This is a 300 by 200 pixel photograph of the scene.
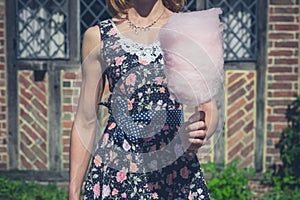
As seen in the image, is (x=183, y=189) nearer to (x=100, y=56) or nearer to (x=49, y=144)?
(x=100, y=56)

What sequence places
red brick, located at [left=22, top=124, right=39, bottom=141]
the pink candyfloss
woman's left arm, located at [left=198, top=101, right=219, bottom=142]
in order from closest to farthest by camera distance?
the pink candyfloss → woman's left arm, located at [left=198, top=101, right=219, bottom=142] → red brick, located at [left=22, top=124, right=39, bottom=141]

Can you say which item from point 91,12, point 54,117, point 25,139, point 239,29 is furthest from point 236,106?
point 25,139

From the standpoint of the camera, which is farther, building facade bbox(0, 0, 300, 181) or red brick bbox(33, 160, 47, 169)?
red brick bbox(33, 160, 47, 169)

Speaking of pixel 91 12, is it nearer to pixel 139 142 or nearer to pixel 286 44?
pixel 286 44

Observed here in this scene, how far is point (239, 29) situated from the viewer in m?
6.64

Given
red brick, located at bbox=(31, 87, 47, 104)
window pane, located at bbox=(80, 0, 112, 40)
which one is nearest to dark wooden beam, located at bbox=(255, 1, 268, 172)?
window pane, located at bbox=(80, 0, 112, 40)

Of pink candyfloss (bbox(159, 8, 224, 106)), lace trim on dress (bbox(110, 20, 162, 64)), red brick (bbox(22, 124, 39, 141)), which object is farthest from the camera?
red brick (bbox(22, 124, 39, 141))

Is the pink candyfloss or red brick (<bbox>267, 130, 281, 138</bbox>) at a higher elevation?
the pink candyfloss

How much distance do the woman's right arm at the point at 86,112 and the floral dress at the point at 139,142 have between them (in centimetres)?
5

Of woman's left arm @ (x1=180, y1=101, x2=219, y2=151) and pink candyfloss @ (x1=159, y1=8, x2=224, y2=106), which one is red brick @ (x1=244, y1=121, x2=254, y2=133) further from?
pink candyfloss @ (x1=159, y1=8, x2=224, y2=106)

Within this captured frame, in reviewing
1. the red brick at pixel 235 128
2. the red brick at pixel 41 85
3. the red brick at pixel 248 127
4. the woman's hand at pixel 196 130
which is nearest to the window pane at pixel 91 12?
the red brick at pixel 41 85

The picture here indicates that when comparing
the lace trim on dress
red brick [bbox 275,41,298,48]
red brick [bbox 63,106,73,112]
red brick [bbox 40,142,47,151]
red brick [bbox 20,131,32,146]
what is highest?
the lace trim on dress

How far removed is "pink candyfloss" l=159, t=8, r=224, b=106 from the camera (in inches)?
94.7

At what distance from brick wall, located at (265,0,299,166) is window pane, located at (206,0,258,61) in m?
0.20
